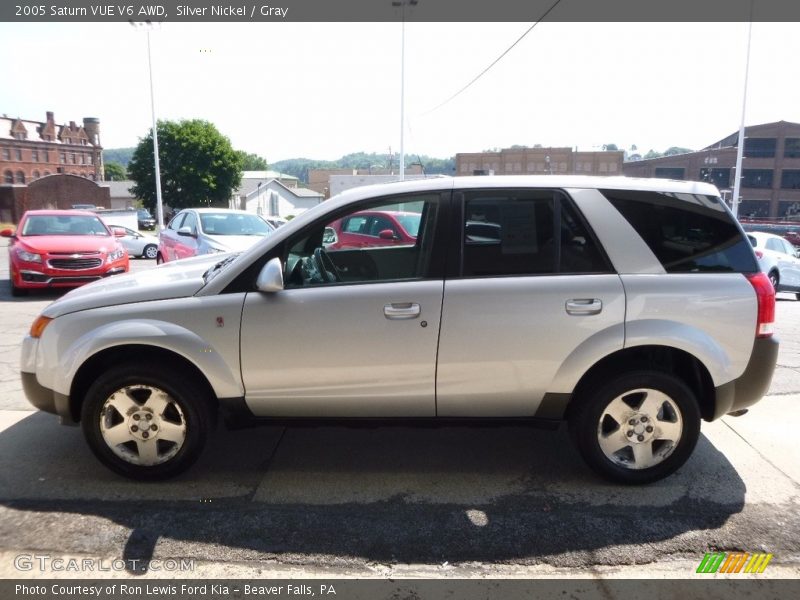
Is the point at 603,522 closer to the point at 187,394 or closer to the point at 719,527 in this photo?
the point at 719,527

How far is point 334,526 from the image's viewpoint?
312cm

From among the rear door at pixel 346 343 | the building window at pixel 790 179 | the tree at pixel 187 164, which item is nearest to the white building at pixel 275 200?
the tree at pixel 187 164

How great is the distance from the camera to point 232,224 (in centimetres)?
1042

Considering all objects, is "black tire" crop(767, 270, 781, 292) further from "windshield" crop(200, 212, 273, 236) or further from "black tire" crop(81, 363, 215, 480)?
"black tire" crop(81, 363, 215, 480)

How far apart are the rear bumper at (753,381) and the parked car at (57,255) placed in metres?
10.2

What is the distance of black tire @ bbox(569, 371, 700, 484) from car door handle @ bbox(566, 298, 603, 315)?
43cm

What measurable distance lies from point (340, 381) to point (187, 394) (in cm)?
90

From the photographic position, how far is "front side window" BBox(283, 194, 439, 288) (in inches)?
139

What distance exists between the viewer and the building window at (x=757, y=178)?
67188 mm

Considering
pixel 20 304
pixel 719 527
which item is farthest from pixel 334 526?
pixel 20 304

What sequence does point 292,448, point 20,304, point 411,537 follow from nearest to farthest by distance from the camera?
point 411,537 < point 292,448 < point 20,304

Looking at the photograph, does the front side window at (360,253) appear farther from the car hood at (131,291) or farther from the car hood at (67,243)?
the car hood at (67,243)

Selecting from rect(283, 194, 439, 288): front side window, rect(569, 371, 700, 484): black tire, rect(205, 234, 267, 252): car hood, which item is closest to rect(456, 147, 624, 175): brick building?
rect(205, 234, 267, 252): car hood

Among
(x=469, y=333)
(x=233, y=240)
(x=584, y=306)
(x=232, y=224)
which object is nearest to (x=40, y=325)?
(x=469, y=333)
